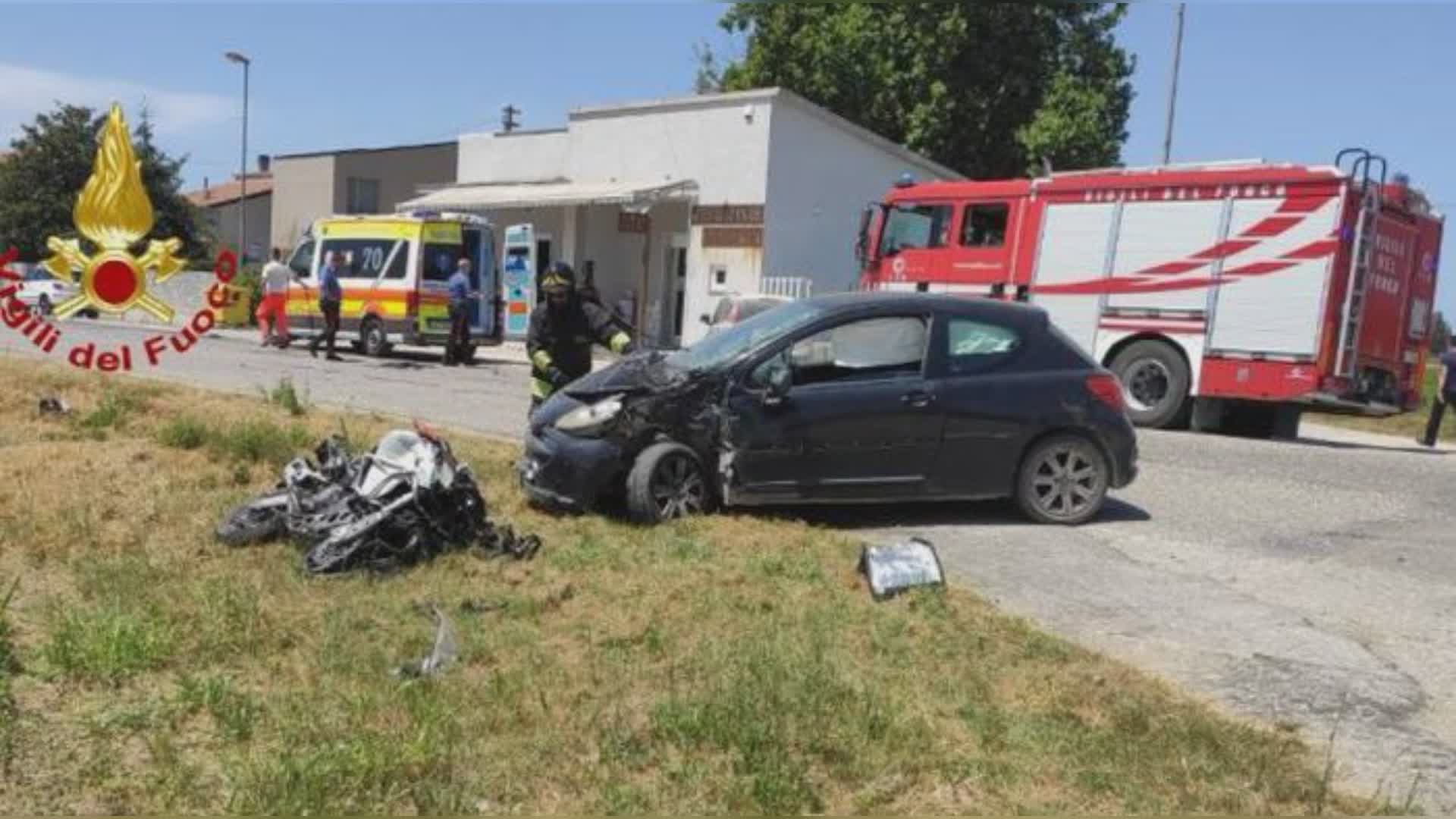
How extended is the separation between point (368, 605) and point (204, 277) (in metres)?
33.1

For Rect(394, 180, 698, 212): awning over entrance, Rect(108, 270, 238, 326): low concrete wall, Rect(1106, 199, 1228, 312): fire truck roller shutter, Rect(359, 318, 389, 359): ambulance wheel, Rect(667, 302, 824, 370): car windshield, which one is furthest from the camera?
Rect(108, 270, 238, 326): low concrete wall

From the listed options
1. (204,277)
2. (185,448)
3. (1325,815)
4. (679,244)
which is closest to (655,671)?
(1325,815)

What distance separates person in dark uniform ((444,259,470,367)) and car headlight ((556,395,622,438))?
12.7 m

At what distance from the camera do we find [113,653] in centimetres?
440

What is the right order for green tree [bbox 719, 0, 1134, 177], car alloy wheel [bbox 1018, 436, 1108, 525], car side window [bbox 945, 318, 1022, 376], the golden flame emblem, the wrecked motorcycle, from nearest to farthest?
the wrecked motorcycle < car side window [bbox 945, 318, 1022, 376] < car alloy wheel [bbox 1018, 436, 1108, 525] < the golden flame emblem < green tree [bbox 719, 0, 1134, 177]

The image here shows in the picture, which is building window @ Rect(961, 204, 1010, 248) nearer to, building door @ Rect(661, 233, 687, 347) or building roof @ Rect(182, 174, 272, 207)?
building door @ Rect(661, 233, 687, 347)

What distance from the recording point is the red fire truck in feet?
45.3

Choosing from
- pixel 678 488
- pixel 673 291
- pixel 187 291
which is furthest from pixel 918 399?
pixel 187 291

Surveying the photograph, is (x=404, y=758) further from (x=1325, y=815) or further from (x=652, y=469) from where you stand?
(x=652, y=469)

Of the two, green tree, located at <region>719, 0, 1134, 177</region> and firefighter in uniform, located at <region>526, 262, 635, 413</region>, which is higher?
green tree, located at <region>719, 0, 1134, 177</region>

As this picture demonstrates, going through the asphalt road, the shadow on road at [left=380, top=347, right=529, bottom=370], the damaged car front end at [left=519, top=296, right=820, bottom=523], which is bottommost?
the shadow on road at [left=380, top=347, right=529, bottom=370]

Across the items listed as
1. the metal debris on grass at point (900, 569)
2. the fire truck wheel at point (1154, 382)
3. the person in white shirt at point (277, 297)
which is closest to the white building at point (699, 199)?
the person in white shirt at point (277, 297)

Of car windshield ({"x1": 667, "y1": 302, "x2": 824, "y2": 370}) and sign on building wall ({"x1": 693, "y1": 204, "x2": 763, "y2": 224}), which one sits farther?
sign on building wall ({"x1": 693, "y1": 204, "x2": 763, "y2": 224})

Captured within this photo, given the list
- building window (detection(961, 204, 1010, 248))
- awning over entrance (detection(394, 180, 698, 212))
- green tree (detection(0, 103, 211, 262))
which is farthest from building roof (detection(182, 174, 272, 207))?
building window (detection(961, 204, 1010, 248))
